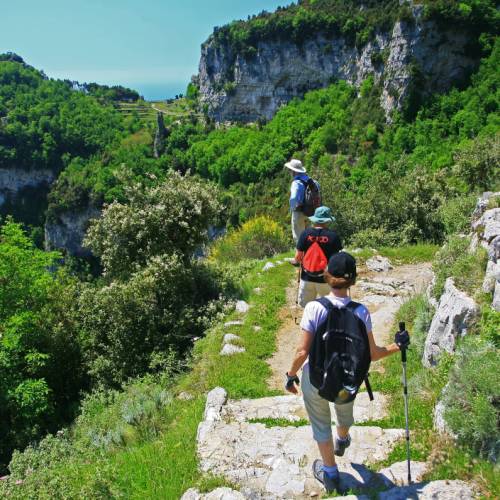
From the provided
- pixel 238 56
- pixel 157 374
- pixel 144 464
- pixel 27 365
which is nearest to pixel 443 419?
pixel 144 464

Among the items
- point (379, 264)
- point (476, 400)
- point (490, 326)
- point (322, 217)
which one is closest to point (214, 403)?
point (322, 217)

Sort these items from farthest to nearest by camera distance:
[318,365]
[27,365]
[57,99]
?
[57,99] → [27,365] → [318,365]

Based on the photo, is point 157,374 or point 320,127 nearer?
point 157,374

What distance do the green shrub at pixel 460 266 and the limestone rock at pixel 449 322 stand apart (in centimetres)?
15

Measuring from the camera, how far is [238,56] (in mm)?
106625

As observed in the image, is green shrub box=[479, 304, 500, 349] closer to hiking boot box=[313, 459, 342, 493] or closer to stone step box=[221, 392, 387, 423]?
stone step box=[221, 392, 387, 423]

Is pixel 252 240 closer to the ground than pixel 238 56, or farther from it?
closer to the ground

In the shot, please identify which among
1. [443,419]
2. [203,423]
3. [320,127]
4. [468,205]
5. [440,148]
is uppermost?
[320,127]

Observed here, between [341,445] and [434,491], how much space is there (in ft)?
2.96

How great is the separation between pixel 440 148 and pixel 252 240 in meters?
50.4

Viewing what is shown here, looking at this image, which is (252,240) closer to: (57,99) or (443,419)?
(443,419)

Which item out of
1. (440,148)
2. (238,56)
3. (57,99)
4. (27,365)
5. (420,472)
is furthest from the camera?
(57,99)

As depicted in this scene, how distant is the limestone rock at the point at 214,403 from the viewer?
6.14 metres

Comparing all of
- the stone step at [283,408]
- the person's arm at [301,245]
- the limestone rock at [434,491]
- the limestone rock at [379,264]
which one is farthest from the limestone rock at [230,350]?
the limestone rock at [379,264]
